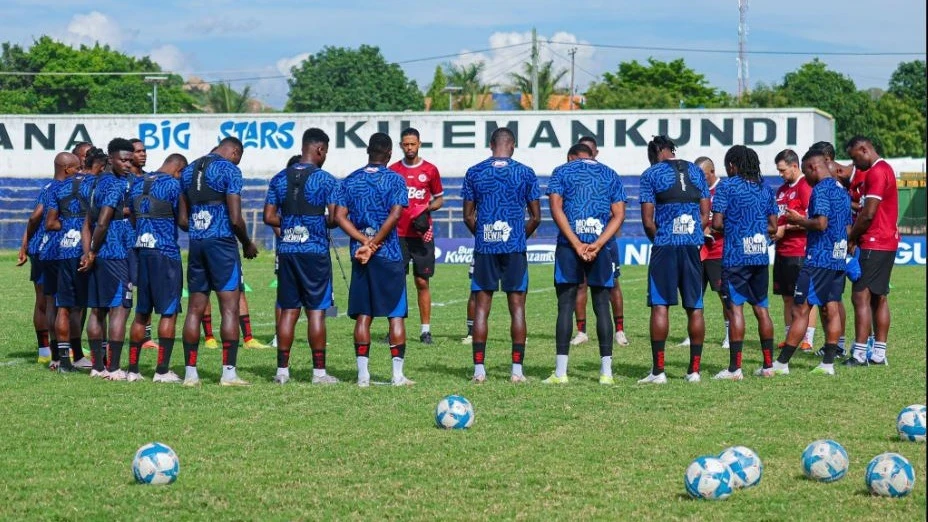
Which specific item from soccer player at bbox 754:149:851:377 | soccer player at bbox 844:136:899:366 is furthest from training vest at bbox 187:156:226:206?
soccer player at bbox 844:136:899:366

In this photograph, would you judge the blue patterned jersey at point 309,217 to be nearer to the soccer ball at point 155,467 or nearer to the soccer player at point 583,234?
the soccer player at point 583,234

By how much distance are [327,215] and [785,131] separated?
33165mm

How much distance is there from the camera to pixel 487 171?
10883 mm

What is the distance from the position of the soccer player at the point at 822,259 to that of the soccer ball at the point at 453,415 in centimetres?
387

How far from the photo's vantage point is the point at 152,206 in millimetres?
10820

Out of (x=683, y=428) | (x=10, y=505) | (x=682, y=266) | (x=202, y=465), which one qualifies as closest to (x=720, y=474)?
(x=683, y=428)

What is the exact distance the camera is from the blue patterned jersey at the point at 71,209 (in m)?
11.7

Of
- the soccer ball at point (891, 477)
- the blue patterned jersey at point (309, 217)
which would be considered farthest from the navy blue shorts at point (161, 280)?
the soccer ball at point (891, 477)

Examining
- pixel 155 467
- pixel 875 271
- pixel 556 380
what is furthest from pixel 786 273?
pixel 155 467

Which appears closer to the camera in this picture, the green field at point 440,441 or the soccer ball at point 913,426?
the green field at point 440,441

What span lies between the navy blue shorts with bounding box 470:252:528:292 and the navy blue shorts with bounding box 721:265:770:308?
5.99 ft

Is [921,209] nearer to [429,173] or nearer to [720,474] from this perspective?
[429,173]

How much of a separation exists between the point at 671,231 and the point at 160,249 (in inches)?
170

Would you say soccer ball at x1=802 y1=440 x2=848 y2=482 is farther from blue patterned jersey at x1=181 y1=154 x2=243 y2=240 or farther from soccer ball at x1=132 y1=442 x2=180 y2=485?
blue patterned jersey at x1=181 y1=154 x2=243 y2=240
